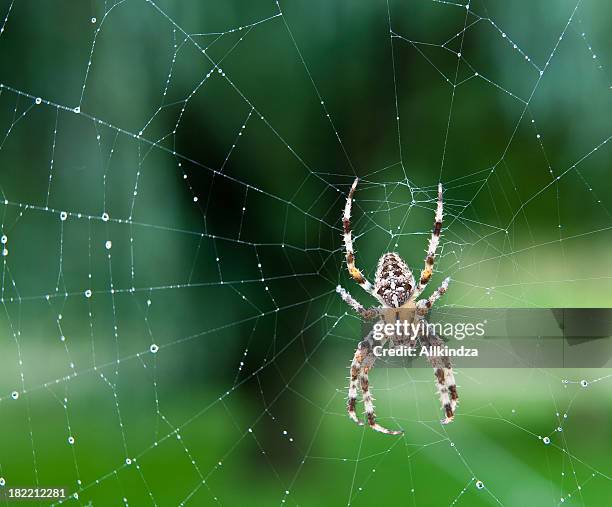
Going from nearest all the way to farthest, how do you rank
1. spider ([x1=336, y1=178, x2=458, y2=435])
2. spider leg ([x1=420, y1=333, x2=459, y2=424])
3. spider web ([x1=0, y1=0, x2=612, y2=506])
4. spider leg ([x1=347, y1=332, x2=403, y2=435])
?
spider ([x1=336, y1=178, x2=458, y2=435]), spider leg ([x1=420, y1=333, x2=459, y2=424]), spider leg ([x1=347, y1=332, x2=403, y2=435]), spider web ([x1=0, y1=0, x2=612, y2=506])

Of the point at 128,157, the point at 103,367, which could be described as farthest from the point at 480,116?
the point at 103,367

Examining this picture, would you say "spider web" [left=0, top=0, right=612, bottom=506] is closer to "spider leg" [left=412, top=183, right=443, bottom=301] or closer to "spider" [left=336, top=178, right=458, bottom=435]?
"spider" [left=336, top=178, right=458, bottom=435]

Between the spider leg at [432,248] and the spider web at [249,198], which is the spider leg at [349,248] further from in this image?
the spider web at [249,198]

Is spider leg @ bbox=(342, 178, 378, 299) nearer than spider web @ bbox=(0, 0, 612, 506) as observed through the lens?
Yes

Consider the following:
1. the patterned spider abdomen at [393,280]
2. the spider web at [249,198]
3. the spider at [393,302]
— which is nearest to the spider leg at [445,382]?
the spider at [393,302]

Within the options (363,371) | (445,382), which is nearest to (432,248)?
(445,382)

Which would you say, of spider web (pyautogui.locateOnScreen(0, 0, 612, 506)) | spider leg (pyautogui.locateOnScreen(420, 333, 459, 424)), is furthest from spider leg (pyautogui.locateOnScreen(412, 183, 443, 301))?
spider web (pyautogui.locateOnScreen(0, 0, 612, 506))

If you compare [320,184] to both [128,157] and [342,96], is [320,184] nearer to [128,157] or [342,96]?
[342,96]
